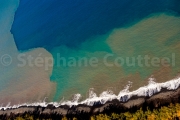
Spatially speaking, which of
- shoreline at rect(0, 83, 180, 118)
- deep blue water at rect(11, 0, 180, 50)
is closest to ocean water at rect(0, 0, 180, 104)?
deep blue water at rect(11, 0, 180, 50)

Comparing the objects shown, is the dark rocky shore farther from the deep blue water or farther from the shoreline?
the deep blue water

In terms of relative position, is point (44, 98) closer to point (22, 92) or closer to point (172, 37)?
point (22, 92)

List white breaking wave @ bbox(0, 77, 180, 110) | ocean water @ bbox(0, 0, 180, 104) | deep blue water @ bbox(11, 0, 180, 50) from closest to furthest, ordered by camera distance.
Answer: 1. white breaking wave @ bbox(0, 77, 180, 110)
2. ocean water @ bbox(0, 0, 180, 104)
3. deep blue water @ bbox(11, 0, 180, 50)

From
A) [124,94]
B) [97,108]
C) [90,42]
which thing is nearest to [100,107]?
[97,108]

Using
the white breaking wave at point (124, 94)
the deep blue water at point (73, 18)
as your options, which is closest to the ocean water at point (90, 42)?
the deep blue water at point (73, 18)

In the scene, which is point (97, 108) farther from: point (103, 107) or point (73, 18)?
point (73, 18)

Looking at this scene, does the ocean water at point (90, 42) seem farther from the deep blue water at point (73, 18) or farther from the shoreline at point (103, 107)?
the shoreline at point (103, 107)

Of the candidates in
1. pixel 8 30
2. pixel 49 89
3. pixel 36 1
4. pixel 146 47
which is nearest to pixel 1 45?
pixel 8 30
